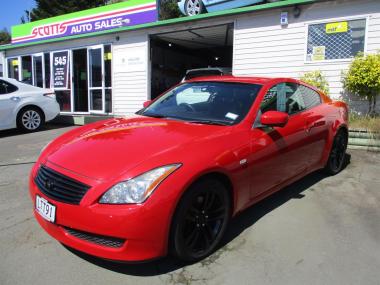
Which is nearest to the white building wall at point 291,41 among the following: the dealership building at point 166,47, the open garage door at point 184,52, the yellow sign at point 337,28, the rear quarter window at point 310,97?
the dealership building at point 166,47

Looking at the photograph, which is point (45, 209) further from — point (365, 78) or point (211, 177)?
point (365, 78)

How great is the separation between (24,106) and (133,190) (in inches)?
330

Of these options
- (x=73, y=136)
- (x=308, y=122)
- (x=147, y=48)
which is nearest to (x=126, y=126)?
(x=73, y=136)

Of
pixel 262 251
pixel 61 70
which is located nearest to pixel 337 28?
pixel 262 251

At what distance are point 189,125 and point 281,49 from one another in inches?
270

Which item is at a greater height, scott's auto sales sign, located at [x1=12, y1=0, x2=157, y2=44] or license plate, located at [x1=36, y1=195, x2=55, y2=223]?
scott's auto sales sign, located at [x1=12, y1=0, x2=157, y2=44]

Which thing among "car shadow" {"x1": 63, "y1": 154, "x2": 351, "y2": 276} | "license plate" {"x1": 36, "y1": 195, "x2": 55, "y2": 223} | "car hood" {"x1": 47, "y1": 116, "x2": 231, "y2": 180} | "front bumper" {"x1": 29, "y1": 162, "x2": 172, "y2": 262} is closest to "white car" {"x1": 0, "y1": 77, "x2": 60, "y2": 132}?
"car hood" {"x1": 47, "y1": 116, "x2": 231, "y2": 180}

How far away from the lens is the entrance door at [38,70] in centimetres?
1428

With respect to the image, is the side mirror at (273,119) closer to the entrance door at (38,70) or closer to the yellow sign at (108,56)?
the yellow sign at (108,56)

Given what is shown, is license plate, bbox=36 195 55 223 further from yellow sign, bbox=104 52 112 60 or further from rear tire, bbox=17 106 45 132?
yellow sign, bbox=104 52 112 60

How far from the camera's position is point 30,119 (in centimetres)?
986

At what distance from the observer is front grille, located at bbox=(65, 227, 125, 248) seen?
2.50 m

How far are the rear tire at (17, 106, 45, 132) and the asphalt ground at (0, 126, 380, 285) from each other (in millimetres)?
5487

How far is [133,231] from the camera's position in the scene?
7.98 feet
